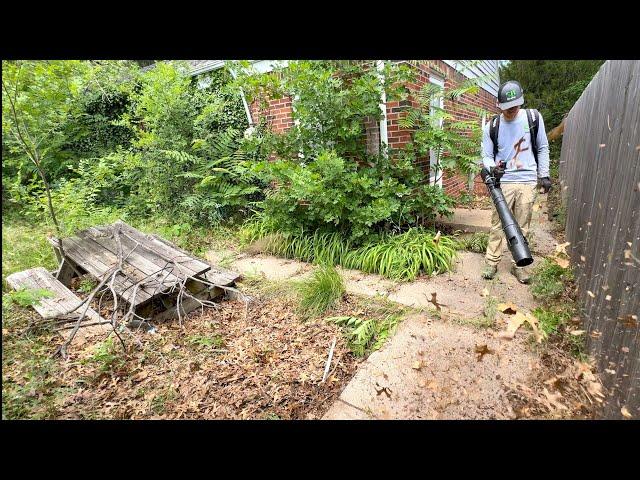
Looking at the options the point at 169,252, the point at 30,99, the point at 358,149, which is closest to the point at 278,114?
the point at 358,149

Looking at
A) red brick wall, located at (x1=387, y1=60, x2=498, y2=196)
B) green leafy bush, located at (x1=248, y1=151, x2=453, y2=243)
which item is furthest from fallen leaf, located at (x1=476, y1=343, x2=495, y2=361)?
red brick wall, located at (x1=387, y1=60, x2=498, y2=196)

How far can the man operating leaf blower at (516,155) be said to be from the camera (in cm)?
304

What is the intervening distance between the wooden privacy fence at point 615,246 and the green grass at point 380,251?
54.3 inches

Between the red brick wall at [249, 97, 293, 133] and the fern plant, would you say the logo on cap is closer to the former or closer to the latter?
the fern plant

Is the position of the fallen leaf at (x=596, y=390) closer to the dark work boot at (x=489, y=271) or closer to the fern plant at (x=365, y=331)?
the fern plant at (x=365, y=331)

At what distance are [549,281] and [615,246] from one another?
1.24 m

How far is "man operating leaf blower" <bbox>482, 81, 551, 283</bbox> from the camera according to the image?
9.97 feet

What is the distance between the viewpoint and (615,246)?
189cm

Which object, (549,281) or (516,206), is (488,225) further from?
(549,281)

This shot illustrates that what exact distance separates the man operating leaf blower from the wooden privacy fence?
0.46 meters

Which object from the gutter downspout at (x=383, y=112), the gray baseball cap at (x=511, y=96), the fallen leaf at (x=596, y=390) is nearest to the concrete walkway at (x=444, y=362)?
the fallen leaf at (x=596, y=390)

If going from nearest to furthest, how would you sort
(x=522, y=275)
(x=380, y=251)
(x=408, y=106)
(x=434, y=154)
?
1. (x=522, y=275)
2. (x=380, y=251)
3. (x=408, y=106)
4. (x=434, y=154)

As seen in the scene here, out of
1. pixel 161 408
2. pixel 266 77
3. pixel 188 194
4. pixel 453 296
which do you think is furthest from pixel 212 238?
pixel 453 296

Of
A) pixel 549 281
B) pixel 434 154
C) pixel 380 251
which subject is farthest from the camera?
pixel 434 154
